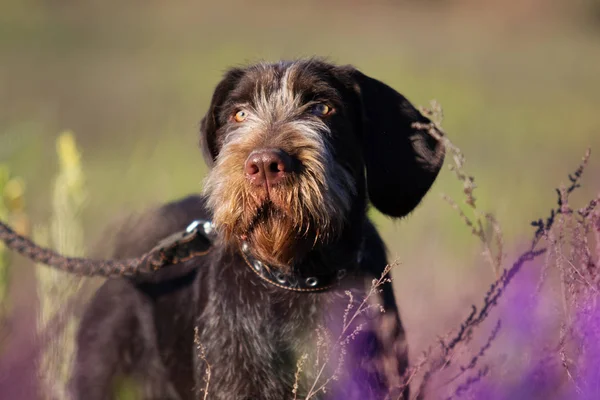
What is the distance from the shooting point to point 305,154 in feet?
10.9

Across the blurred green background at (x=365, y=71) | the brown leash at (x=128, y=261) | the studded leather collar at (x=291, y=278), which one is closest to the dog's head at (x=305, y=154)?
the studded leather collar at (x=291, y=278)

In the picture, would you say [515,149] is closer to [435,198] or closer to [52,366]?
[435,198]

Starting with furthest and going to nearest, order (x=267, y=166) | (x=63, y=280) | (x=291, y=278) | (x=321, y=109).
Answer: (x=63, y=280) < (x=321, y=109) < (x=291, y=278) < (x=267, y=166)

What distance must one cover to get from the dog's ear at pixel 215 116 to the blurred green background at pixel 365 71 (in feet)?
3.15

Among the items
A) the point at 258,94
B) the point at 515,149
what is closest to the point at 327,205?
the point at 258,94

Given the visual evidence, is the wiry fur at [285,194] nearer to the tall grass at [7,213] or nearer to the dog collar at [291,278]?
the dog collar at [291,278]

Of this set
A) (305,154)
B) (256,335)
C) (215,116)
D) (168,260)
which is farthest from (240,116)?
(256,335)

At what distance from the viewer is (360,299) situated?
3.63 meters

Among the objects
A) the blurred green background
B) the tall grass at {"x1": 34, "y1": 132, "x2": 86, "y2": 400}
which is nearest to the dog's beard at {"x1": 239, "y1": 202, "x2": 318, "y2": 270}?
the blurred green background

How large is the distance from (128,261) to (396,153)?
1.35m

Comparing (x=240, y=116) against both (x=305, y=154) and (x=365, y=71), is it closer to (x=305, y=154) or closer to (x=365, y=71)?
(x=305, y=154)

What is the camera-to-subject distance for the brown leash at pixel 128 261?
3811mm

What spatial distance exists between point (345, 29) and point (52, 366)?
18266 millimetres

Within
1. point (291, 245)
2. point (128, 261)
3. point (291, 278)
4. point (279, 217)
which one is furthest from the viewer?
point (128, 261)
